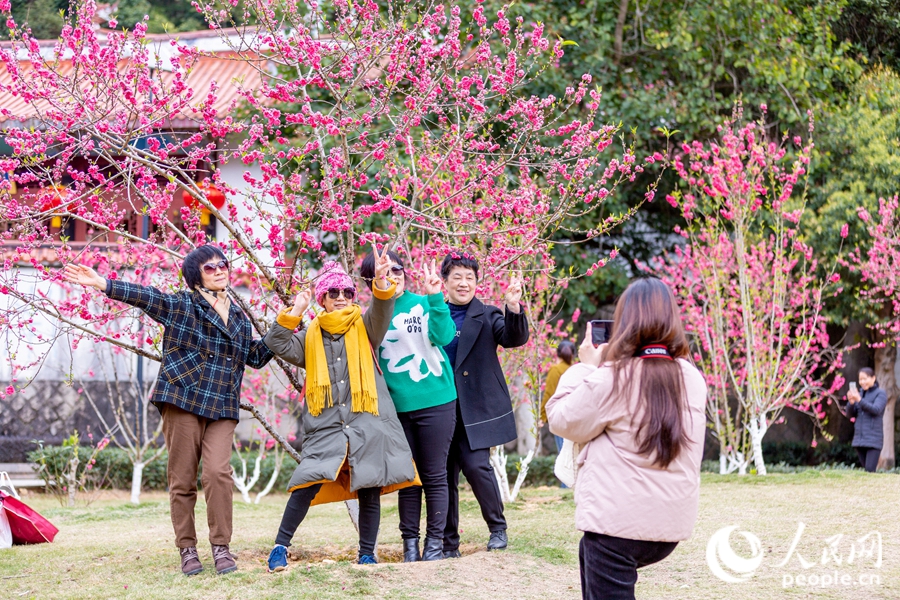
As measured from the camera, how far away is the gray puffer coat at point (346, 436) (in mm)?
4301

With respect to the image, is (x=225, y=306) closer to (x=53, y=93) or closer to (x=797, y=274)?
(x=53, y=93)

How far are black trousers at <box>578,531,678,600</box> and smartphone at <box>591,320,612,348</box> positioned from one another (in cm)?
66

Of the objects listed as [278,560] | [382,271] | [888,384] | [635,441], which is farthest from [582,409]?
[888,384]

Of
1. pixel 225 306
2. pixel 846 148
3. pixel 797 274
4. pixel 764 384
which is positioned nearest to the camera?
pixel 225 306

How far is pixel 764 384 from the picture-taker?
902 centimetres

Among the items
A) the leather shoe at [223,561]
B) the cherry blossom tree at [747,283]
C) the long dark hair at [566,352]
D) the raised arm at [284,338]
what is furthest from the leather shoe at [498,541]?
the cherry blossom tree at [747,283]

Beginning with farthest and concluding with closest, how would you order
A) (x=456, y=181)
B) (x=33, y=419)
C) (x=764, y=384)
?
(x=33, y=419), (x=764, y=384), (x=456, y=181)

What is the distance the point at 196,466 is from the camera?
438 cm

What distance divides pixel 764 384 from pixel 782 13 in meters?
5.29

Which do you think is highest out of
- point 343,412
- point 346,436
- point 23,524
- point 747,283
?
point 747,283

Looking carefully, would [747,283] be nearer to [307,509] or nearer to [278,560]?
[307,509]

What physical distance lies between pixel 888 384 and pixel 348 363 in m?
Result: 10.1

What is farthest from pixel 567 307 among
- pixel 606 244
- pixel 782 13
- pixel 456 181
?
pixel 456 181

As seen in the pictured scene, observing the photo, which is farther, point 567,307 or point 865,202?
point 567,307
